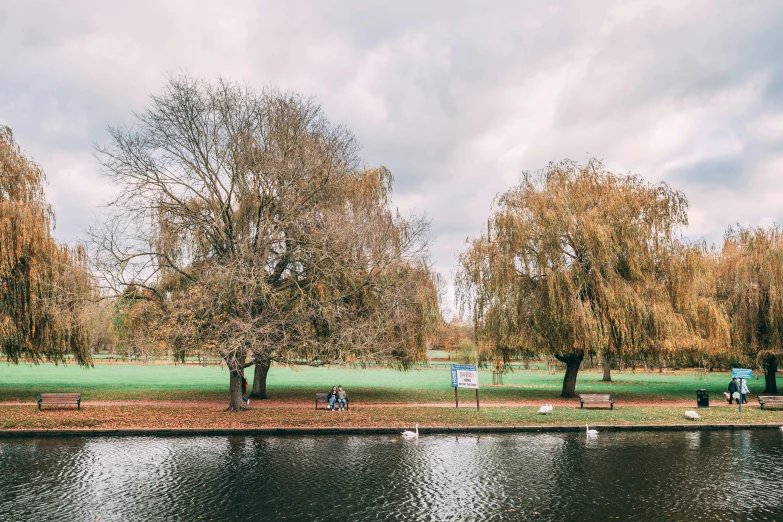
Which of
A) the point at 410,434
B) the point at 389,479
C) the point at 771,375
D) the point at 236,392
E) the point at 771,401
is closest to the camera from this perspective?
the point at 389,479

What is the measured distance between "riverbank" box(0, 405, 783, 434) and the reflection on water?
187 cm

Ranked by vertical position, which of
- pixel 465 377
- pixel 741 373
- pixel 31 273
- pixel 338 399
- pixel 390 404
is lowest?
pixel 390 404

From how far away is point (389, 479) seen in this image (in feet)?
40.3

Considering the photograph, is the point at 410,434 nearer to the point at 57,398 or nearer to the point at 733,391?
the point at 57,398

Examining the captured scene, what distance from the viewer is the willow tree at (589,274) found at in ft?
94.7

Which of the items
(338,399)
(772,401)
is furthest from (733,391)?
(338,399)

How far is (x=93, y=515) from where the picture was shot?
956cm

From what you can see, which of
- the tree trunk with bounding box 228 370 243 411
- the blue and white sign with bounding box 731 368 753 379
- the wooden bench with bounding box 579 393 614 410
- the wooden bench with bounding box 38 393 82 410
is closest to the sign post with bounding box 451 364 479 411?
the wooden bench with bounding box 579 393 614 410

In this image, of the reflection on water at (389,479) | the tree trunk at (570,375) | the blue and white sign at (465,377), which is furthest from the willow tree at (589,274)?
→ the reflection on water at (389,479)

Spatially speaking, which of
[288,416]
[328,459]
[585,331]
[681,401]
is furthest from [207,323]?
[681,401]

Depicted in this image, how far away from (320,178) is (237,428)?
36.9 feet

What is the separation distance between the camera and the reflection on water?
9.89m

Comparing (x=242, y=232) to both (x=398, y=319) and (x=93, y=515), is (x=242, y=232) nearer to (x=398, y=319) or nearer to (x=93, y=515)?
(x=398, y=319)

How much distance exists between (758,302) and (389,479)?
31.0 m
